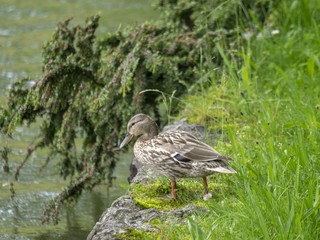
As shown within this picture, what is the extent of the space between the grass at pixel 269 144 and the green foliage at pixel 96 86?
454 millimetres

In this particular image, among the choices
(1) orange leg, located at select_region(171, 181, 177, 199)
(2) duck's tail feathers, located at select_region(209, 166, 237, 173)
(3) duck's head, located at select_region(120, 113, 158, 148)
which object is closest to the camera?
(2) duck's tail feathers, located at select_region(209, 166, 237, 173)

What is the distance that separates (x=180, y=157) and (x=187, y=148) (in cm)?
9

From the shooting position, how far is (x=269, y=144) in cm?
422

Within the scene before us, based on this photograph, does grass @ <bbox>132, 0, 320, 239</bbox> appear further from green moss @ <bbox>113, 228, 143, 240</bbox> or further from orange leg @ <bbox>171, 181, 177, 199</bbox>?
orange leg @ <bbox>171, 181, 177, 199</bbox>

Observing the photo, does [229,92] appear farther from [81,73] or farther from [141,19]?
[141,19]

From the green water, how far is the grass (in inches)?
67.4

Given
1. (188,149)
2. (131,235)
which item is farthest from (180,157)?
(131,235)

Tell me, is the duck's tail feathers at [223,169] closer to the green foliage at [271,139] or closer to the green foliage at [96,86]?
the green foliage at [271,139]

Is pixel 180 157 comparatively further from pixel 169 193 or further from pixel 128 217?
pixel 128 217

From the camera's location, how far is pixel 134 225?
3893 mm

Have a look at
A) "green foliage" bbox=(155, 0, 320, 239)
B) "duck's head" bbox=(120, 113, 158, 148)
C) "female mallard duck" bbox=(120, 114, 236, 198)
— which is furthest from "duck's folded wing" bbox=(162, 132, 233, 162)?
"duck's head" bbox=(120, 113, 158, 148)

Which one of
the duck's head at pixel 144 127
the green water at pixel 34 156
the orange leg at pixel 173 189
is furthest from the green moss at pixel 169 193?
the green water at pixel 34 156

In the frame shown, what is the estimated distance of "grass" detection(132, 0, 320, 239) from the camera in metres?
3.51

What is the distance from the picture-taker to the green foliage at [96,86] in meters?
6.01
